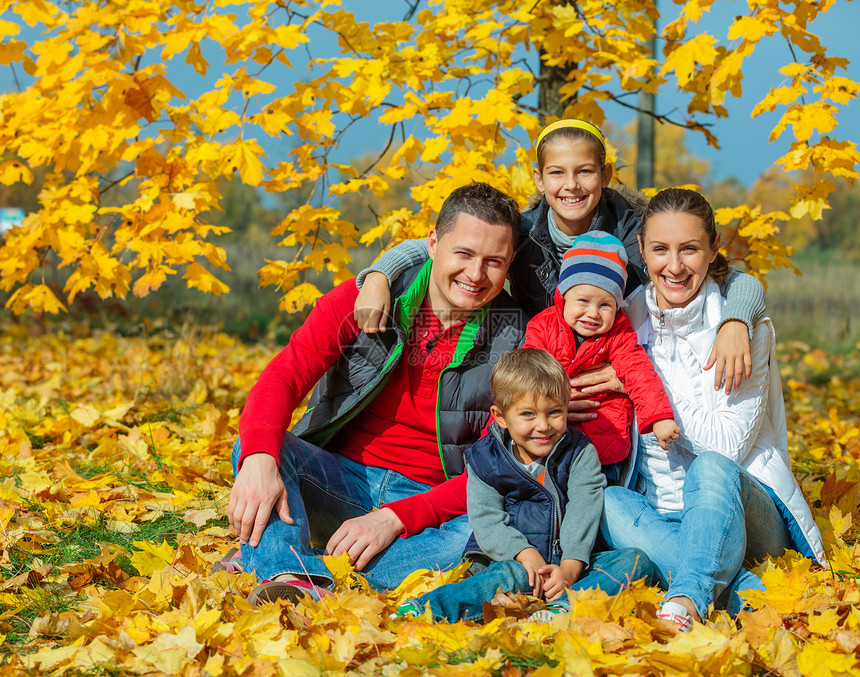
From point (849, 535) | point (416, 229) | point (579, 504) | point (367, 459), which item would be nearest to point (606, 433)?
point (579, 504)

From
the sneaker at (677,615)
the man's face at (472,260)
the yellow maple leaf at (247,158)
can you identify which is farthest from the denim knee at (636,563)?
the yellow maple leaf at (247,158)

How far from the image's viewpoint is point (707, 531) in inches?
80.5

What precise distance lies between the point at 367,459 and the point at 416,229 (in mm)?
1154

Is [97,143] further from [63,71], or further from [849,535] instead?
[849,535]

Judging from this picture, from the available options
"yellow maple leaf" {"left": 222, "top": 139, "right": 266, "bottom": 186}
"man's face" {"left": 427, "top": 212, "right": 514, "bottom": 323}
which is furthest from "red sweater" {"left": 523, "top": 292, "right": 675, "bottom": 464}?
"yellow maple leaf" {"left": 222, "top": 139, "right": 266, "bottom": 186}

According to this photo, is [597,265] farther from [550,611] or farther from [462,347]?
[550,611]

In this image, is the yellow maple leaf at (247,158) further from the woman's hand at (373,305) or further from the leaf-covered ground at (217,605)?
the leaf-covered ground at (217,605)

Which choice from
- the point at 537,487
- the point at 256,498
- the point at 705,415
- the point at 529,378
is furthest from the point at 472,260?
the point at 256,498

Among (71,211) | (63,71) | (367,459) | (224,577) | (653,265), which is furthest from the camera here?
(71,211)

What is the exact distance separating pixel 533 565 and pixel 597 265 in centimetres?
96

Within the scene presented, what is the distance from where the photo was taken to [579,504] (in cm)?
229

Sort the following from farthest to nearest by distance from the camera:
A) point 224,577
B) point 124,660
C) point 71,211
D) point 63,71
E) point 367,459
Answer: point 71,211 < point 63,71 < point 367,459 < point 224,577 < point 124,660

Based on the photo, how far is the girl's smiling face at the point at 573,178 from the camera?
2711 mm

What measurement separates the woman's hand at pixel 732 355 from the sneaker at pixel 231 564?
1544 mm
